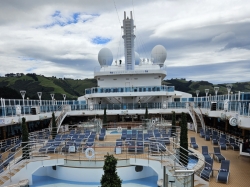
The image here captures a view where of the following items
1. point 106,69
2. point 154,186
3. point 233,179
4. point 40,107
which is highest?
point 106,69

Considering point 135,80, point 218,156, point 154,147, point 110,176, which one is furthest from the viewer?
point 135,80

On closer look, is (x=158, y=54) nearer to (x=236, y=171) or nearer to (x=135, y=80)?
(x=135, y=80)

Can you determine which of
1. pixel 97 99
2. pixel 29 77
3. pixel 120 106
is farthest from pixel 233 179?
pixel 29 77

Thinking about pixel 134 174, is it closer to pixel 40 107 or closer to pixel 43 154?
pixel 43 154

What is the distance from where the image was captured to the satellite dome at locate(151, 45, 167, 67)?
1304 inches

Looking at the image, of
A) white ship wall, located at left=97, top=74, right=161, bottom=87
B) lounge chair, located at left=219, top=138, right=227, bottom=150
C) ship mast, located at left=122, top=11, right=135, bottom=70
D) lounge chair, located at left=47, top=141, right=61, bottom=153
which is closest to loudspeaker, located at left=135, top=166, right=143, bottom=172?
lounge chair, located at left=47, top=141, right=61, bottom=153

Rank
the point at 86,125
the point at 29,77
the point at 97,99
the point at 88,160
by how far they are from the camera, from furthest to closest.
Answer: the point at 29,77, the point at 97,99, the point at 86,125, the point at 88,160

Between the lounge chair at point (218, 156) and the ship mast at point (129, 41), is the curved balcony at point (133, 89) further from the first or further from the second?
the lounge chair at point (218, 156)

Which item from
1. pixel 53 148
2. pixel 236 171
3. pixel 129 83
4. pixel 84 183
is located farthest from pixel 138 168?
pixel 129 83

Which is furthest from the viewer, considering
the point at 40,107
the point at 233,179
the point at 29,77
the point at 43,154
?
the point at 29,77

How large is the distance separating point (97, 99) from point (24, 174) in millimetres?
20258

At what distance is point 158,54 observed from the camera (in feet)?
109

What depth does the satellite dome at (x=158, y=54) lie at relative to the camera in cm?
3312

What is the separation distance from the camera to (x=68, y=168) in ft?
37.4
